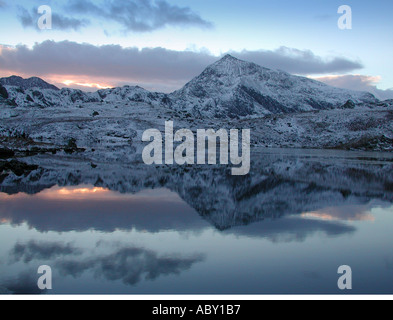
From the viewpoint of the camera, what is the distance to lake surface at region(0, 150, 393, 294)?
544 inches

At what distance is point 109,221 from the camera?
2244 centimetres

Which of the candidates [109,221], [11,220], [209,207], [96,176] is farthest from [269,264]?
[96,176]

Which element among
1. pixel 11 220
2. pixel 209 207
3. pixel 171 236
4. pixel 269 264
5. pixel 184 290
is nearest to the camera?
pixel 184 290

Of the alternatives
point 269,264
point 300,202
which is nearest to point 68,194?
point 300,202

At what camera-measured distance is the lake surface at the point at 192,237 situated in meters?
13.8

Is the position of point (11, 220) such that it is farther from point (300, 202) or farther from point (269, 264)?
point (300, 202)

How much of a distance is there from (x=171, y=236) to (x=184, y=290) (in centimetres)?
636

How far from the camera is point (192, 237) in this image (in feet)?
63.2

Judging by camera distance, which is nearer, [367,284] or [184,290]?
[184,290]

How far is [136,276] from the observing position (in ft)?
46.3

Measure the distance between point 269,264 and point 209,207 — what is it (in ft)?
39.0
